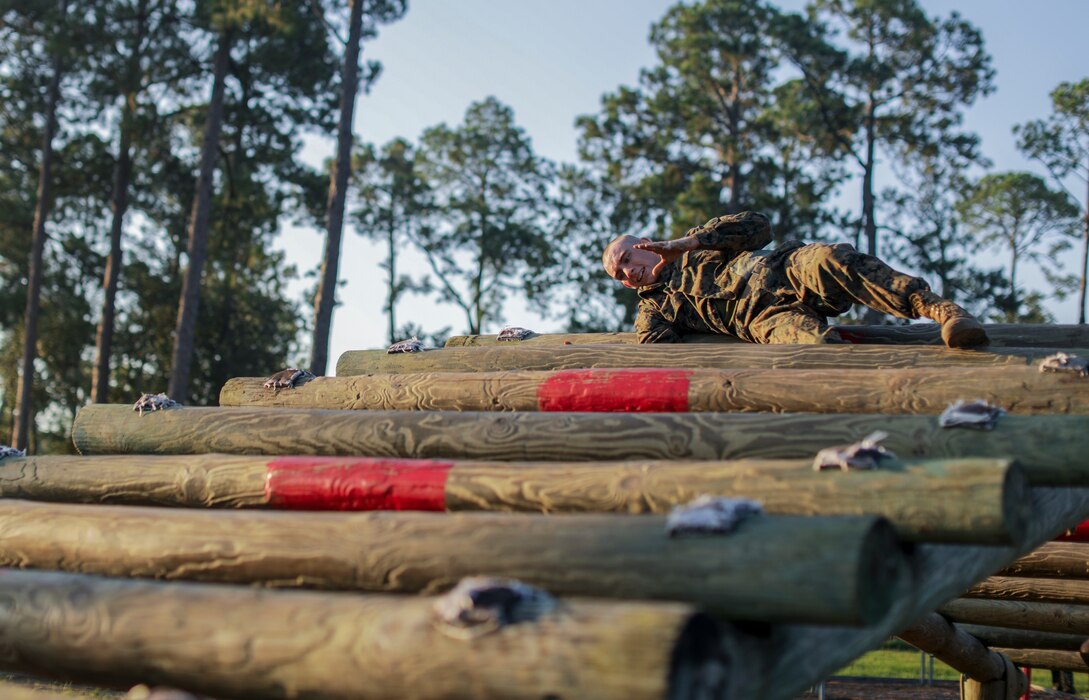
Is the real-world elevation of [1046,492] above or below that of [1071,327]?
below

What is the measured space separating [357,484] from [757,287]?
3381 millimetres

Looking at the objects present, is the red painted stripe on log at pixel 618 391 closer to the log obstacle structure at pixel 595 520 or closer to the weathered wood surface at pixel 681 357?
the log obstacle structure at pixel 595 520

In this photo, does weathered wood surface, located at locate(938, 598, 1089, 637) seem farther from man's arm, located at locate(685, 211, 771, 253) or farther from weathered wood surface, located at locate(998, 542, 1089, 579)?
man's arm, located at locate(685, 211, 771, 253)

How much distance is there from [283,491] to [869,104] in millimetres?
26021

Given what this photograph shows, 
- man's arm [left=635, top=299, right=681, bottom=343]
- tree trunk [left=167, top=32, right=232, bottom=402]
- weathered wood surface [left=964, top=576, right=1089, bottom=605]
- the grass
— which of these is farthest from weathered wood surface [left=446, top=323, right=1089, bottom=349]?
tree trunk [left=167, top=32, right=232, bottom=402]

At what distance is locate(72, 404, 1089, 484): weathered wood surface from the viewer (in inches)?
159

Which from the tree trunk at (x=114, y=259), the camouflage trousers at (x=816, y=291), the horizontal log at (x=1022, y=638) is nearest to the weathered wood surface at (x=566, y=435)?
the camouflage trousers at (x=816, y=291)

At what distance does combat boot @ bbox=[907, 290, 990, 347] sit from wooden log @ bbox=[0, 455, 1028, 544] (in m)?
2.08

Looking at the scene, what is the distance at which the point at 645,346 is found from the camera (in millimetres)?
6691

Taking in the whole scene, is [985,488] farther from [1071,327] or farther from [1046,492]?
[1071,327]

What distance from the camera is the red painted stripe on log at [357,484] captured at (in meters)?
4.20

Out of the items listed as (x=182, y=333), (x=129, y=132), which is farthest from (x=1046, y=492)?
(x=129, y=132)

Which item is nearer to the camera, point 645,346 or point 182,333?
point 645,346

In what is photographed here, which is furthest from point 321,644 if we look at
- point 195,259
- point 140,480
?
point 195,259
